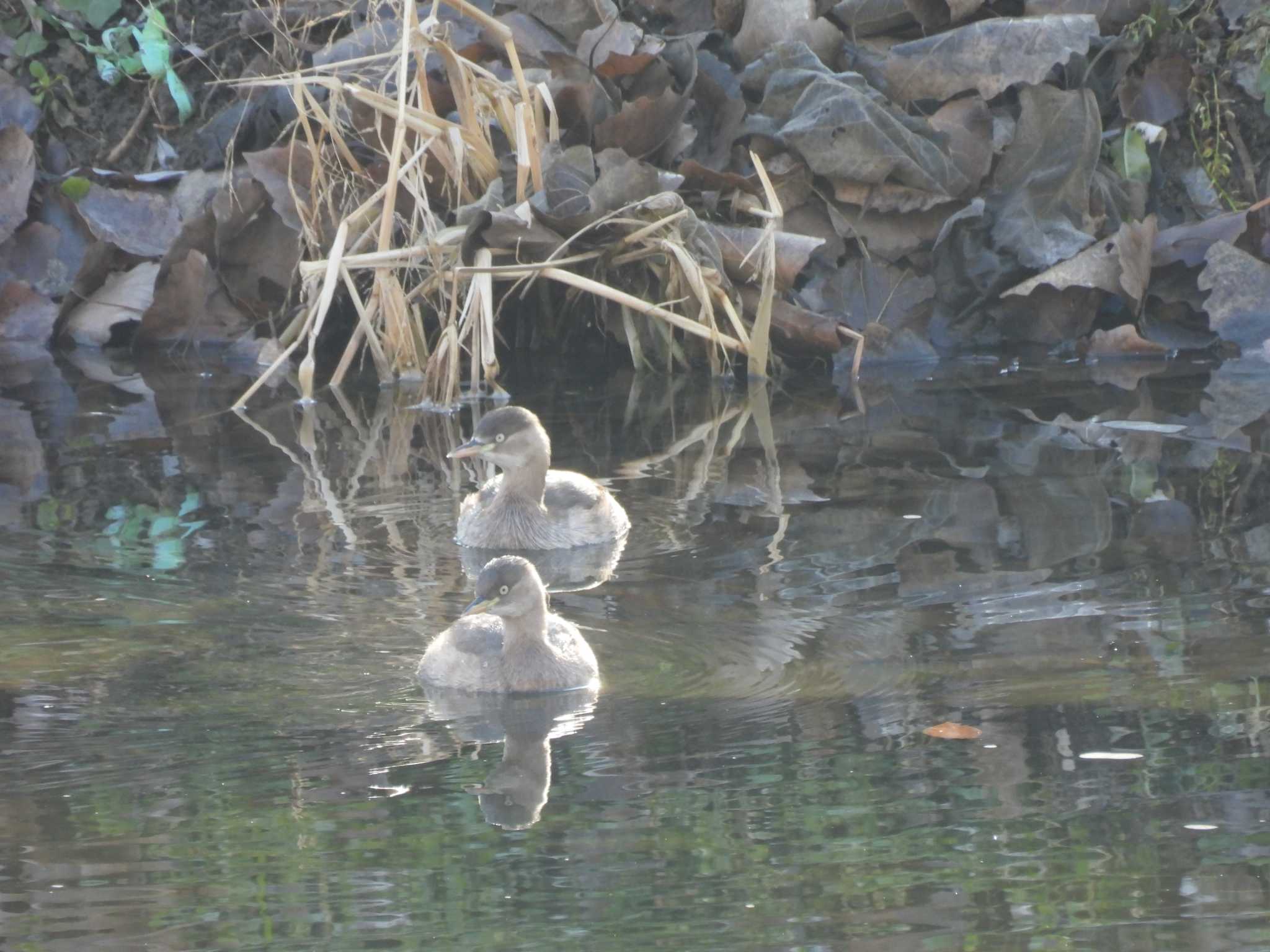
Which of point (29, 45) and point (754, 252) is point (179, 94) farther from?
point (754, 252)

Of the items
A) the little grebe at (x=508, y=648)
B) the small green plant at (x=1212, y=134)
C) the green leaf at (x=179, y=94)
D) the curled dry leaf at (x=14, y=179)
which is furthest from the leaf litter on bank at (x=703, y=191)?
the little grebe at (x=508, y=648)

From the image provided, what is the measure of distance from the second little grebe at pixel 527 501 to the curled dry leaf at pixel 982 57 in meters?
5.15

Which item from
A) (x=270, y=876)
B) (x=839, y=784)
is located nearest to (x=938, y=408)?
(x=839, y=784)

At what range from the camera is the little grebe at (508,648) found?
5.94m

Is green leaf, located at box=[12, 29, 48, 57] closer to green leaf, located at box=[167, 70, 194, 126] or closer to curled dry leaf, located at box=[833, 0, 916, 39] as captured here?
green leaf, located at box=[167, 70, 194, 126]

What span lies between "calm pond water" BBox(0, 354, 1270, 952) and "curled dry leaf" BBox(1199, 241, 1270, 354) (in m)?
2.20

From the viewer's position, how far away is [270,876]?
14.2 feet

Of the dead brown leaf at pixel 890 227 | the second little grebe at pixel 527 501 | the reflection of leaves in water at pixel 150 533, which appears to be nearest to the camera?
the reflection of leaves in water at pixel 150 533

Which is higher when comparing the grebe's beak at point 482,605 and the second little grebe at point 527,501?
the second little grebe at point 527,501

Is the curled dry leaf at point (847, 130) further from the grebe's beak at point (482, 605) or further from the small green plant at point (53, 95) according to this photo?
the grebe's beak at point (482, 605)

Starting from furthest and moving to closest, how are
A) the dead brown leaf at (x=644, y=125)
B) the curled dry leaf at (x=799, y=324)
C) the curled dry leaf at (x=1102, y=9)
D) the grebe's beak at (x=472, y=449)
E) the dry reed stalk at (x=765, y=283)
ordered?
1. the curled dry leaf at (x=1102, y=9)
2. the dead brown leaf at (x=644, y=125)
3. the curled dry leaf at (x=799, y=324)
4. the dry reed stalk at (x=765, y=283)
5. the grebe's beak at (x=472, y=449)

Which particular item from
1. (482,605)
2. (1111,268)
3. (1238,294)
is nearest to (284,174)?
(1111,268)

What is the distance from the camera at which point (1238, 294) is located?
1202cm

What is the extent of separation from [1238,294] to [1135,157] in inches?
57.1
